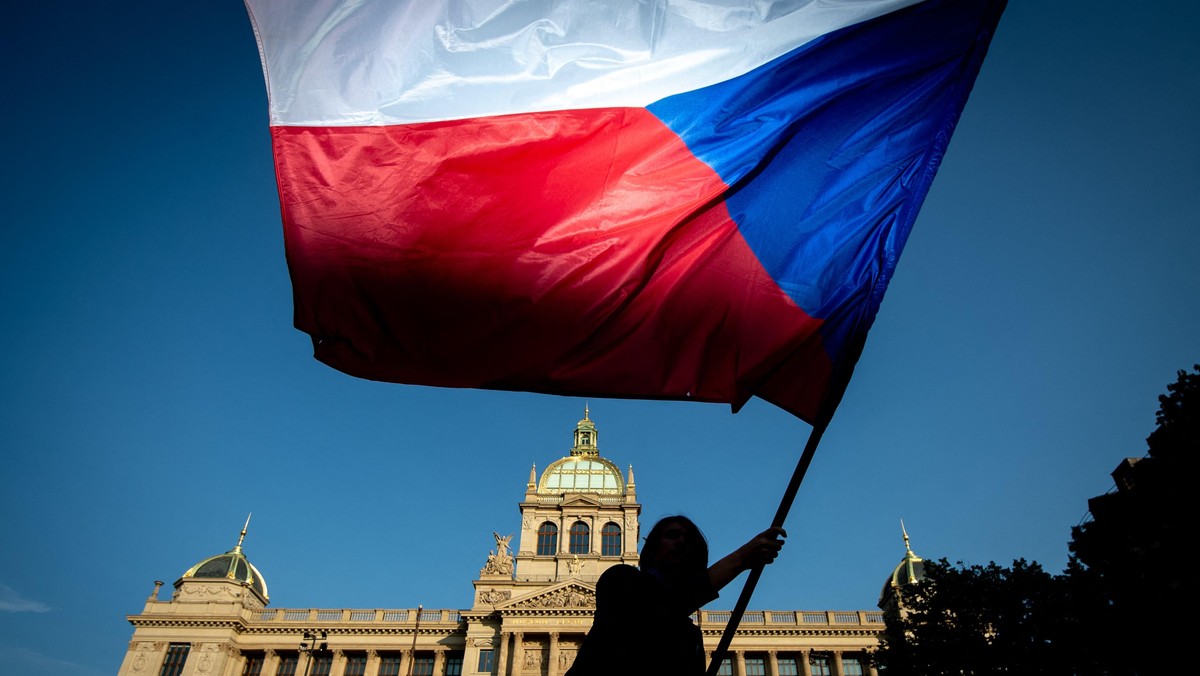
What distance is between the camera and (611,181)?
6270mm

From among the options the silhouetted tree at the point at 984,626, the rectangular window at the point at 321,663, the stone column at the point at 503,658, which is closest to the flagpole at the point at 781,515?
the silhouetted tree at the point at 984,626

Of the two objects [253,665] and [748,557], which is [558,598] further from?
[748,557]

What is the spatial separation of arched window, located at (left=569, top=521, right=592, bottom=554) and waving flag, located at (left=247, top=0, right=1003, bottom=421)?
162 ft

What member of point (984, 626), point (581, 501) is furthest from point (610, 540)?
point (984, 626)

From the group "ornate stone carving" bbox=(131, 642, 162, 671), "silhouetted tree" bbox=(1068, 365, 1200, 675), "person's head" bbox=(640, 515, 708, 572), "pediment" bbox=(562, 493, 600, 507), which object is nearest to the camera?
"person's head" bbox=(640, 515, 708, 572)

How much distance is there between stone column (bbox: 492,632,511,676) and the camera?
45469 millimetres

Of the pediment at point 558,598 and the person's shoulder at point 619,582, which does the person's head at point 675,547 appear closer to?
the person's shoulder at point 619,582

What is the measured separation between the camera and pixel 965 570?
1276 inches

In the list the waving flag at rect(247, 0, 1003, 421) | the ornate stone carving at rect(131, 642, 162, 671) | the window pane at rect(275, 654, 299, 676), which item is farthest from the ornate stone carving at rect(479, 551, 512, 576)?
the waving flag at rect(247, 0, 1003, 421)

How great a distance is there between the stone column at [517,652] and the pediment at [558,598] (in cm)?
180

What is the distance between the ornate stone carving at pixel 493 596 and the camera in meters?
48.8

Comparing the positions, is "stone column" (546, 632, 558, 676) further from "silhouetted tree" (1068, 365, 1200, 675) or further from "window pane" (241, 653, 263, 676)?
"silhouetted tree" (1068, 365, 1200, 675)

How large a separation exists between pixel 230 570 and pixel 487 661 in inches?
900

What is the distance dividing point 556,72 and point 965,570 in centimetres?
3380
